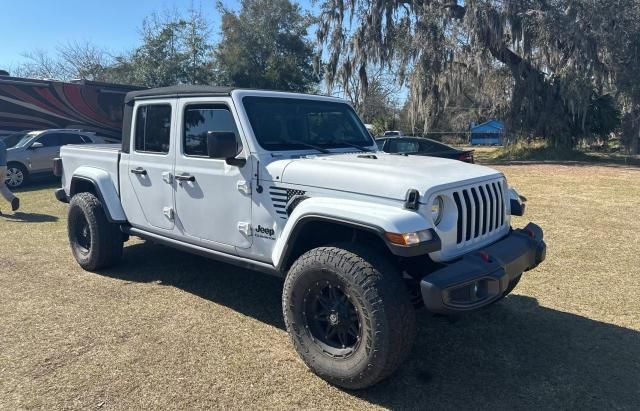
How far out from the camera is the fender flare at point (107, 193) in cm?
525

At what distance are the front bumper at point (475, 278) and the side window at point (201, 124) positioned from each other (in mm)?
2103

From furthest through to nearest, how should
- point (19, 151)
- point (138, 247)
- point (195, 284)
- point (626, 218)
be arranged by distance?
point (19, 151) → point (626, 218) → point (138, 247) → point (195, 284)

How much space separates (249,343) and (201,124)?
188 centimetres

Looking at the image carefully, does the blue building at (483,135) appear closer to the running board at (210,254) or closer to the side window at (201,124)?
the running board at (210,254)

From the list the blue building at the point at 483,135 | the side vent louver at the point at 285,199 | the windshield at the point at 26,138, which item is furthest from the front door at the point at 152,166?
the blue building at the point at 483,135

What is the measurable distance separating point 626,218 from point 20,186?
13657 millimetres

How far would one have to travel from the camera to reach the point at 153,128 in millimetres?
4891

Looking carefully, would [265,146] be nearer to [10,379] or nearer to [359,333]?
[359,333]

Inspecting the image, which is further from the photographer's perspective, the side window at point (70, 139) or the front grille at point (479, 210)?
the side window at point (70, 139)

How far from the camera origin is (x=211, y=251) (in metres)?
4.30

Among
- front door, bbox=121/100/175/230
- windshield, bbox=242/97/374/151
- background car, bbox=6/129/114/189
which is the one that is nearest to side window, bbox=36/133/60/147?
background car, bbox=6/129/114/189

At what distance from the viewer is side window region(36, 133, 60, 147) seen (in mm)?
13547

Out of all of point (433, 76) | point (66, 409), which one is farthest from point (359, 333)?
point (433, 76)

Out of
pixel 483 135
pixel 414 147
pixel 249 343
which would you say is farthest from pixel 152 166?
pixel 483 135
